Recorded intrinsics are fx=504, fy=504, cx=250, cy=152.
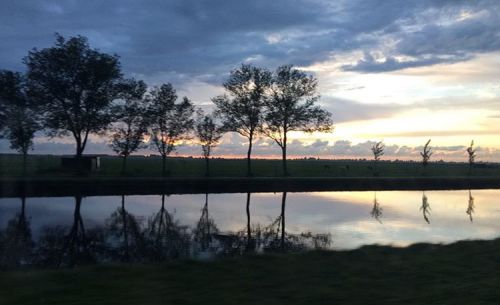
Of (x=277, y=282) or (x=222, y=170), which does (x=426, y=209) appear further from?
(x=222, y=170)

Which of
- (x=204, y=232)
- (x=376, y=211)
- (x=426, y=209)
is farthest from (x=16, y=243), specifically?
(x=426, y=209)

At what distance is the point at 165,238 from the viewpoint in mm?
16562

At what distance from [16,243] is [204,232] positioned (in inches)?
243

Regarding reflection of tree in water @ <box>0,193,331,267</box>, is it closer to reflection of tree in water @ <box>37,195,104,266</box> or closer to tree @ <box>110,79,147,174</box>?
reflection of tree in water @ <box>37,195,104,266</box>

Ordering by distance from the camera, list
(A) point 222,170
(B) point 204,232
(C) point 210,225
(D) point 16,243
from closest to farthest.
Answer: (D) point 16,243
(B) point 204,232
(C) point 210,225
(A) point 222,170

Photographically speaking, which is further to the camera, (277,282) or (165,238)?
(165,238)

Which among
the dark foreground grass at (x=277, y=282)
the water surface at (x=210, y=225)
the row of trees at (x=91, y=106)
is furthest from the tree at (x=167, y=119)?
the dark foreground grass at (x=277, y=282)

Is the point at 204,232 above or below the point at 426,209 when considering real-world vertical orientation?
below

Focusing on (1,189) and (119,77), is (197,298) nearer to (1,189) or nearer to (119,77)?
(1,189)

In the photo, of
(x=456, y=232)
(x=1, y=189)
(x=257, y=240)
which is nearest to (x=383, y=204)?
(x=456, y=232)

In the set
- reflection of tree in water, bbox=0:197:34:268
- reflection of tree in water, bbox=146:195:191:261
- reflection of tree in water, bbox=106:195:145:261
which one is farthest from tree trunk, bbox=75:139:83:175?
reflection of tree in water, bbox=0:197:34:268

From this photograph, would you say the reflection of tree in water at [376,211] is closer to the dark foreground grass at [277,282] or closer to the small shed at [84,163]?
the dark foreground grass at [277,282]

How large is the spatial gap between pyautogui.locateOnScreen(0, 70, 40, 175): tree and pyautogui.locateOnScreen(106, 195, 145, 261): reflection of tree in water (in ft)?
87.6

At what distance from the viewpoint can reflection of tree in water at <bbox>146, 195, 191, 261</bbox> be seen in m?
13.5
